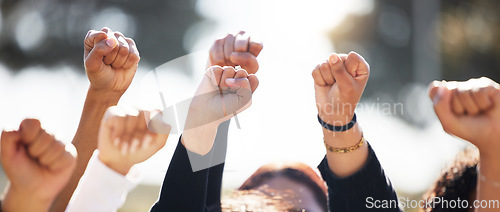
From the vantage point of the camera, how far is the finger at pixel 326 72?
55.1 inches

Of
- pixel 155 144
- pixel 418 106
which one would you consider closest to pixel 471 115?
pixel 155 144

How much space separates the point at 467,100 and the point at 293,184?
732 mm

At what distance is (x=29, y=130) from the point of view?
3.52ft

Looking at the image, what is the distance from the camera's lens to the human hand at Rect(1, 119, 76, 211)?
1.07 m

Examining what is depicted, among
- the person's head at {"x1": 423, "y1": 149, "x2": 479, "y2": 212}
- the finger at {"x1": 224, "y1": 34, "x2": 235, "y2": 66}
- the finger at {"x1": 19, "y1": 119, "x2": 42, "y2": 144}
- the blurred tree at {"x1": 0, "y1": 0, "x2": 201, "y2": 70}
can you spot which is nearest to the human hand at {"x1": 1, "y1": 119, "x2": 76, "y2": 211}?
the finger at {"x1": 19, "y1": 119, "x2": 42, "y2": 144}

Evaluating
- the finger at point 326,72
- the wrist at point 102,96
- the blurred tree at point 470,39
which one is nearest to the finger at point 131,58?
the wrist at point 102,96

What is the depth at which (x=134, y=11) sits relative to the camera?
355 inches

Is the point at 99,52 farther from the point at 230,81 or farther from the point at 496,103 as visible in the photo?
the point at 496,103

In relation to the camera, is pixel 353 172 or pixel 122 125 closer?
pixel 122 125

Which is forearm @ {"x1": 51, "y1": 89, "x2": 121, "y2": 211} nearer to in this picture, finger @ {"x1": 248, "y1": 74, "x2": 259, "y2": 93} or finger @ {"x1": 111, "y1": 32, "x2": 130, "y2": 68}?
finger @ {"x1": 111, "y1": 32, "x2": 130, "y2": 68}

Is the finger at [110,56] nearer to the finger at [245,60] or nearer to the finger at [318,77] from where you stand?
the finger at [245,60]

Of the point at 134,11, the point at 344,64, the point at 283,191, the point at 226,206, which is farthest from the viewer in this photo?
the point at 134,11

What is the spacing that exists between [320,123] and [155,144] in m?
0.47

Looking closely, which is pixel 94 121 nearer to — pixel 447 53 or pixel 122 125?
pixel 122 125
